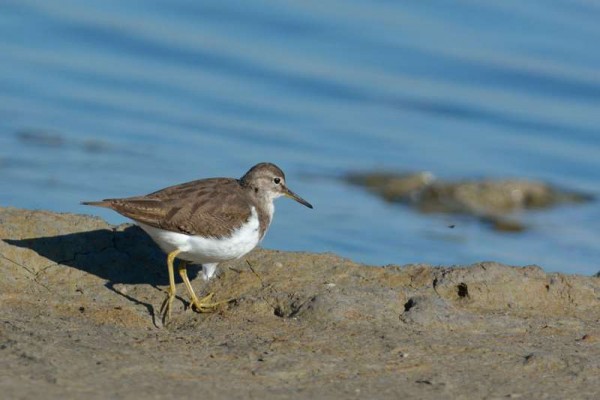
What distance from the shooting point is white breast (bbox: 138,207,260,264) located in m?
7.74

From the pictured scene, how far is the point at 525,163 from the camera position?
14992 mm

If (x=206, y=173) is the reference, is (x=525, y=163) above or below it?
above

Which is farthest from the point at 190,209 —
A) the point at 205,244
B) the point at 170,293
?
the point at 170,293

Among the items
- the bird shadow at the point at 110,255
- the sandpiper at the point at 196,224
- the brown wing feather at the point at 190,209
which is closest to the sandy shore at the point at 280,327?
the bird shadow at the point at 110,255

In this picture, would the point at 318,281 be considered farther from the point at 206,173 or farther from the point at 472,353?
the point at 206,173

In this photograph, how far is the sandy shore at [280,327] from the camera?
20.2 feet

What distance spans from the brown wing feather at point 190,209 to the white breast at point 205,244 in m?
0.04

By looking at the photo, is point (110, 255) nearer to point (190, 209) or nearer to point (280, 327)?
point (190, 209)

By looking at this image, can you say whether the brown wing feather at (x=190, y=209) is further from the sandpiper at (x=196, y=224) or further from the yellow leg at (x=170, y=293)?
the yellow leg at (x=170, y=293)

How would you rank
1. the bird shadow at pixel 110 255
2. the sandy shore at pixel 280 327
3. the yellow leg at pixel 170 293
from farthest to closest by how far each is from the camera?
the bird shadow at pixel 110 255, the yellow leg at pixel 170 293, the sandy shore at pixel 280 327

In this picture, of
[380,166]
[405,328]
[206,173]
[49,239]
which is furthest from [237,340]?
[380,166]

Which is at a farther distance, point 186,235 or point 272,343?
point 186,235

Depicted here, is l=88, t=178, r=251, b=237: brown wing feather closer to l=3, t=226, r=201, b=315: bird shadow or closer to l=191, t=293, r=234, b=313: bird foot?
l=3, t=226, r=201, b=315: bird shadow

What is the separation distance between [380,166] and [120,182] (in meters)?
3.30
